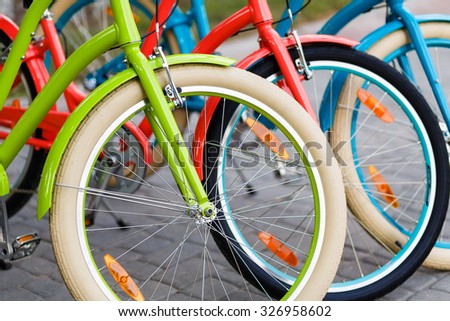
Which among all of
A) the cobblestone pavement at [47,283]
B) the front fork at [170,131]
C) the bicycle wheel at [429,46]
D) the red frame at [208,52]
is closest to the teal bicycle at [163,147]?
the front fork at [170,131]

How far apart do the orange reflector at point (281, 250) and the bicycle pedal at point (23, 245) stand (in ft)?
2.86

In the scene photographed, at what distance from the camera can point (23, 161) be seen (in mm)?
4262

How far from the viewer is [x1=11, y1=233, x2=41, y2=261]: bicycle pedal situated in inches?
126

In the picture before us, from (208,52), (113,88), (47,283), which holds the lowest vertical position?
(47,283)

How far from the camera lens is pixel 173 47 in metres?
4.47

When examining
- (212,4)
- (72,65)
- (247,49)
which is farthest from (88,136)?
(212,4)

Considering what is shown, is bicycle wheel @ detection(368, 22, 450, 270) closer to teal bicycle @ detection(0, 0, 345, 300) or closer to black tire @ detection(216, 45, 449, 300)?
black tire @ detection(216, 45, 449, 300)

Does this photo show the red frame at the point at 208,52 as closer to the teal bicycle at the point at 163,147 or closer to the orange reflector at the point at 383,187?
the teal bicycle at the point at 163,147

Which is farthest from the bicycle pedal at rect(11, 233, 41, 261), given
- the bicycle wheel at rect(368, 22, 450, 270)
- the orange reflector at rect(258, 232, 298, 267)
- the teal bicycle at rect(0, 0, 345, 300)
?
the bicycle wheel at rect(368, 22, 450, 270)

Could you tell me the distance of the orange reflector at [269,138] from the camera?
3.34 meters

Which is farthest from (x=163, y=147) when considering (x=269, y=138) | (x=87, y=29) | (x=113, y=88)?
(x=87, y=29)

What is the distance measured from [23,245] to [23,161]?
3.68ft

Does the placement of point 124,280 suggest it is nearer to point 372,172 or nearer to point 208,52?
point 208,52
